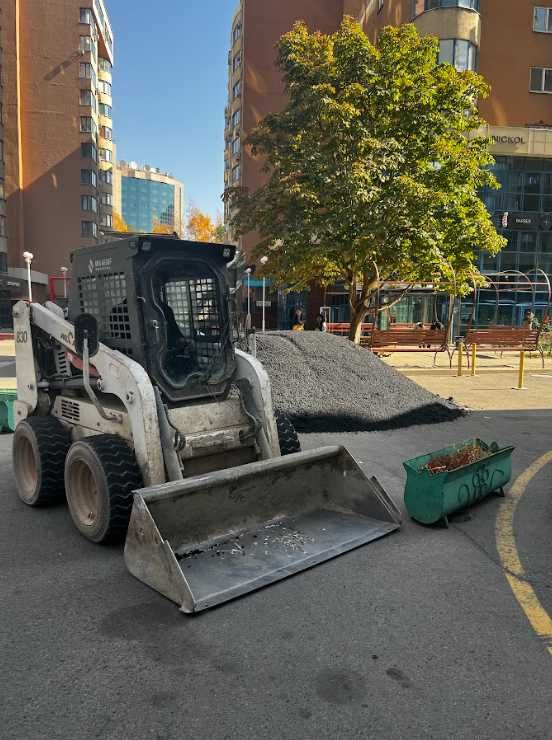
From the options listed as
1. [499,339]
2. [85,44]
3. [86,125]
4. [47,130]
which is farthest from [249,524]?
[85,44]

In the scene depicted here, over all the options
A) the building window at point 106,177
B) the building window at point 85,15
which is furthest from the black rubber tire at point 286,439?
the building window at point 106,177

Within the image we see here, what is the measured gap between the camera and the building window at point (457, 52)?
28875 millimetres

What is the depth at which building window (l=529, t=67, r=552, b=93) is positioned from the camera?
31281 millimetres

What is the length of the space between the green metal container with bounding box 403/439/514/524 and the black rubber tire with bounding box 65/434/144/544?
251 cm

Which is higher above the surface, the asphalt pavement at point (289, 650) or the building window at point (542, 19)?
the building window at point (542, 19)

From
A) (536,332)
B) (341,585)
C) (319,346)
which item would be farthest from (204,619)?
(536,332)

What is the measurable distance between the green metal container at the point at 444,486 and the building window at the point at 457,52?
2866cm

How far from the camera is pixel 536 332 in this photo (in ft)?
66.1

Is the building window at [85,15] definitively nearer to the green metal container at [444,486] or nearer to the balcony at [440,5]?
the balcony at [440,5]

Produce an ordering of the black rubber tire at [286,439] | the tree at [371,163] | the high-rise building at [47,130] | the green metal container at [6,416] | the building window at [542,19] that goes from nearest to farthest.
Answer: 1. the black rubber tire at [286,439]
2. the green metal container at [6,416]
3. the tree at [371,163]
4. the building window at [542,19]
5. the high-rise building at [47,130]

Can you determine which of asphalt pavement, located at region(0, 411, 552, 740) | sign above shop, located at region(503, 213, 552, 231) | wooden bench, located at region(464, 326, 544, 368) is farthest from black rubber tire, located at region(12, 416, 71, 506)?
sign above shop, located at region(503, 213, 552, 231)

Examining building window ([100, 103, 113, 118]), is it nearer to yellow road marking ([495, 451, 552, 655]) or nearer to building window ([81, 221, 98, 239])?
building window ([81, 221, 98, 239])

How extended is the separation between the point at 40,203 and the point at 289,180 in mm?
41953

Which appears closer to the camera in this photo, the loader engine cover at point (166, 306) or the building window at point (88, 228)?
the loader engine cover at point (166, 306)
